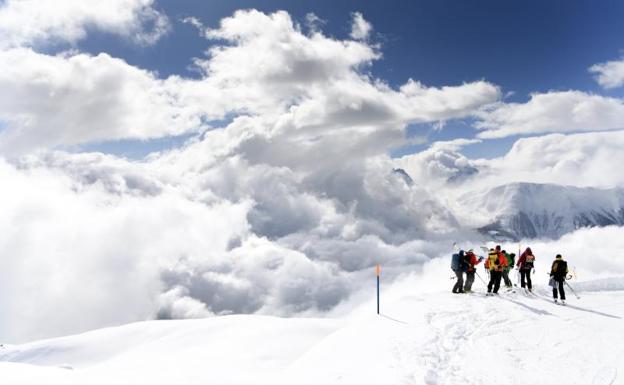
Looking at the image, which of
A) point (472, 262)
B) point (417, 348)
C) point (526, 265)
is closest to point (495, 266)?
point (472, 262)

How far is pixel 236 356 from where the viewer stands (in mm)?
19188

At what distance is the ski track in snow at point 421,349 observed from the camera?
34.7ft

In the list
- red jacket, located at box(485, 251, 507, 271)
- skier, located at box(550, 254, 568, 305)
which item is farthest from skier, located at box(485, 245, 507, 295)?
skier, located at box(550, 254, 568, 305)

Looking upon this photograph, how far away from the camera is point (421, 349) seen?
12102 millimetres

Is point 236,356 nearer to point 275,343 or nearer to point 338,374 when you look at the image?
point 275,343

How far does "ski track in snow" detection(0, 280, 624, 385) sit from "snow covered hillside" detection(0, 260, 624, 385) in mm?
29

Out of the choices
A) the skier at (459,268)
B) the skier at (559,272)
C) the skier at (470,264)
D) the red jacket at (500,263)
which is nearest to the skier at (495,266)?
the red jacket at (500,263)

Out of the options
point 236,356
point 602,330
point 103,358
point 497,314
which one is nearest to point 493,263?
point 497,314

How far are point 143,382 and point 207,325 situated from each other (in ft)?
56.6

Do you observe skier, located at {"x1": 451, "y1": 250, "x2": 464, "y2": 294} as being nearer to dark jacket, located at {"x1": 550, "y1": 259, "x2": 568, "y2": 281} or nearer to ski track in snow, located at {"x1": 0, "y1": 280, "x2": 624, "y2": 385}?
ski track in snow, located at {"x1": 0, "y1": 280, "x2": 624, "y2": 385}

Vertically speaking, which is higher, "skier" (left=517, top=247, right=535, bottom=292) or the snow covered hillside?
"skier" (left=517, top=247, right=535, bottom=292)

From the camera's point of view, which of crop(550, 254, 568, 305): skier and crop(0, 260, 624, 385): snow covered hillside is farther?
crop(550, 254, 568, 305): skier

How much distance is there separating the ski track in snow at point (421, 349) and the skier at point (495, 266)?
2.68ft

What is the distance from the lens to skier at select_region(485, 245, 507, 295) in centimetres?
2119
